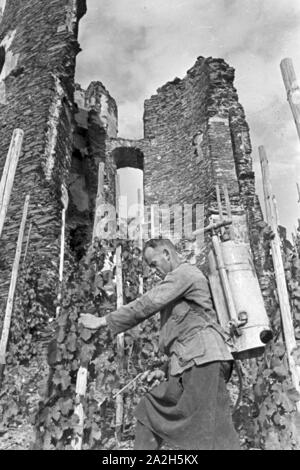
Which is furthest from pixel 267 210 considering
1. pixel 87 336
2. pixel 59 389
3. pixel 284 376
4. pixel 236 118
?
pixel 236 118

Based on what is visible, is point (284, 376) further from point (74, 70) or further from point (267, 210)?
point (74, 70)

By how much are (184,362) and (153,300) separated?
359mm

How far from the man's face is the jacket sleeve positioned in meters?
0.12

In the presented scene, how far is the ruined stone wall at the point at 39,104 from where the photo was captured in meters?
6.64

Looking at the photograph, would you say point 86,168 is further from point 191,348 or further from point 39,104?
point 191,348

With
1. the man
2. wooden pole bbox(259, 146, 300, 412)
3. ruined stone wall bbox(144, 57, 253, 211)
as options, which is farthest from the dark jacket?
ruined stone wall bbox(144, 57, 253, 211)

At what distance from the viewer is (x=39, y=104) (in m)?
7.82

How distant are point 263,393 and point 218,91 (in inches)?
440

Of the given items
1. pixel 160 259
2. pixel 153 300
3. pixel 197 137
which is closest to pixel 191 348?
pixel 153 300

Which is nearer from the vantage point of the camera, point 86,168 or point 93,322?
point 93,322

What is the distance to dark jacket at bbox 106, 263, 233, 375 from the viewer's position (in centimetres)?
205

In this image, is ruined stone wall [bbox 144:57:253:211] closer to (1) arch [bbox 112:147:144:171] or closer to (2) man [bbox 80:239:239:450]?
(1) arch [bbox 112:147:144:171]

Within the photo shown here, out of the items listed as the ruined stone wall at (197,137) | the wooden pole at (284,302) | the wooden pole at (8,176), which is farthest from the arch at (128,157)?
the wooden pole at (284,302)

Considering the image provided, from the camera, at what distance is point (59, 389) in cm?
307
